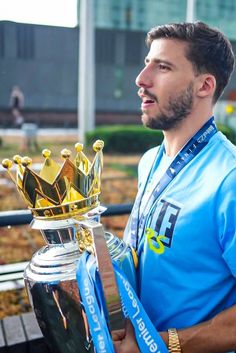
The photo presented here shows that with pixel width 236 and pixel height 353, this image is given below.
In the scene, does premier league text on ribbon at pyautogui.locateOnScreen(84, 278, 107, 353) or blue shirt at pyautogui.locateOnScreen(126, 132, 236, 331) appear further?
blue shirt at pyautogui.locateOnScreen(126, 132, 236, 331)

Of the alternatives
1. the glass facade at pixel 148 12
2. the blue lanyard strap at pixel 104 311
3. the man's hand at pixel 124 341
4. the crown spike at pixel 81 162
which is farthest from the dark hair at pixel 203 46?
the glass facade at pixel 148 12

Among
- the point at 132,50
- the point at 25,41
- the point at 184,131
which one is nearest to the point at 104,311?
the point at 184,131

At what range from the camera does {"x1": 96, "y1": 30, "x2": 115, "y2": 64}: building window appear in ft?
109

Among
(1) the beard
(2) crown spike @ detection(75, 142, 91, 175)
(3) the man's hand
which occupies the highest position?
(1) the beard

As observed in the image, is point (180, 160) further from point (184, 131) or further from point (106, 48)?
point (106, 48)

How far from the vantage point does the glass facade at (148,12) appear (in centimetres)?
2653

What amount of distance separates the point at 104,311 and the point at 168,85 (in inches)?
31.8

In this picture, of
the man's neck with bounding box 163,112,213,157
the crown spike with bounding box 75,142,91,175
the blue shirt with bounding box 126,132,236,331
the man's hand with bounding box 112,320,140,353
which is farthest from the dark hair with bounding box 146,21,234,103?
the man's hand with bounding box 112,320,140,353

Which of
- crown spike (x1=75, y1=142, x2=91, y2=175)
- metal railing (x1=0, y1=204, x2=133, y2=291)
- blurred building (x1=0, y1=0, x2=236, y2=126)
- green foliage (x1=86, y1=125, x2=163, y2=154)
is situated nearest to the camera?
crown spike (x1=75, y1=142, x2=91, y2=175)

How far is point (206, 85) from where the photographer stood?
4.89ft

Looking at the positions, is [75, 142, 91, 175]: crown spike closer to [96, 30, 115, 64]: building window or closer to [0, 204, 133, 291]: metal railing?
[0, 204, 133, 291]: metal railing

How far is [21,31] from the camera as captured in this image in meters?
30.8

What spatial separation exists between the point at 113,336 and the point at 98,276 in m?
0.19

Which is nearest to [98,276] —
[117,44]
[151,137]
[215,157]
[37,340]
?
[215,157]
